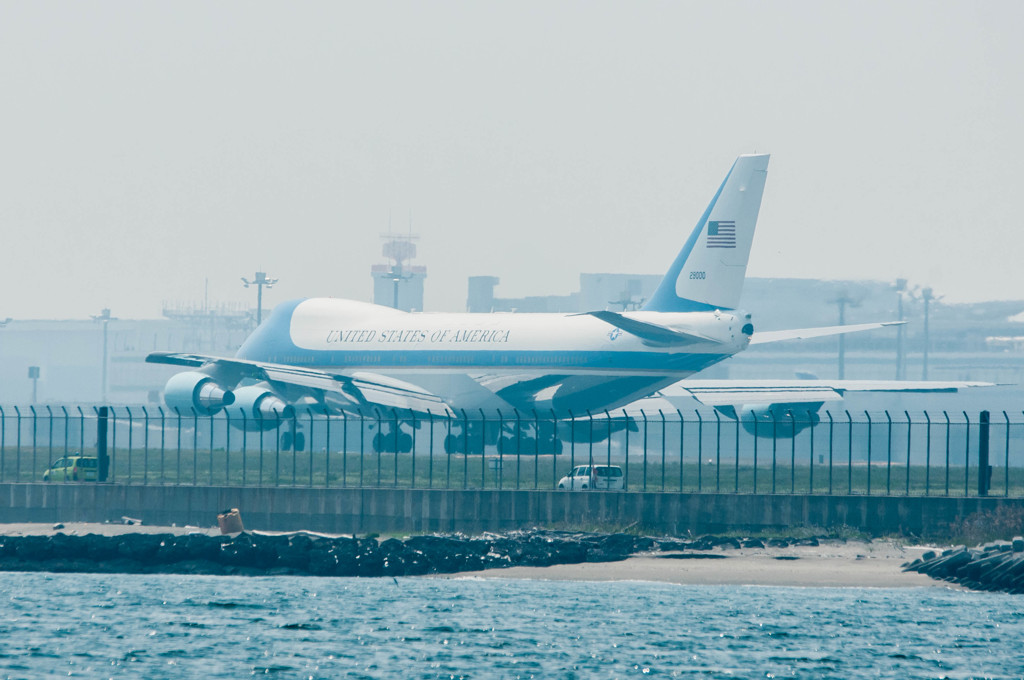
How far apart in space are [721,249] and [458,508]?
18.2m

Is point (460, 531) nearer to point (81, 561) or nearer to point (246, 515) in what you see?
point (246, 515)

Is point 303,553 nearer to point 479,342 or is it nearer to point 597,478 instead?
point 597,478

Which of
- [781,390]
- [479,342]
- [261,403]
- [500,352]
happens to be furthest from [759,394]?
[261,403]

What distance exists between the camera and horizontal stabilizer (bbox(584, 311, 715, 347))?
5194cm

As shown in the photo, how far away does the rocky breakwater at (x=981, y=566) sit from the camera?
33375mm

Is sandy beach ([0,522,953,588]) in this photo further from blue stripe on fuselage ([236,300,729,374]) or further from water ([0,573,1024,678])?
blue stripe on fuselage ([236,300,729,374])

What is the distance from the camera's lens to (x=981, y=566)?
1336 inches

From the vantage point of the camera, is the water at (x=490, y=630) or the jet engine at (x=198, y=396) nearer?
the water at (x=490, y=630)

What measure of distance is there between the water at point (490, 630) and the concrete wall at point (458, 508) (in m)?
4.75

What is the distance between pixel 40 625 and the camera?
31.0 metres

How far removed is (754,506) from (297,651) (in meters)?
13.8

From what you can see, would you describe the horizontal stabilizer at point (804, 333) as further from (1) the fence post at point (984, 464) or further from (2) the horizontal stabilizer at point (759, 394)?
(1) the fence post at point (984, 464)

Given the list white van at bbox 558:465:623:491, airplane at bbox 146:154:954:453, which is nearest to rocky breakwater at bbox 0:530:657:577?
white van at bbox 558:465:623:491

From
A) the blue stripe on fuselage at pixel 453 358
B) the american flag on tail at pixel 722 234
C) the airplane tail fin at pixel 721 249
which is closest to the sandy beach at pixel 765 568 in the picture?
the blue stripe on fuselage at pixel 453 358
